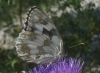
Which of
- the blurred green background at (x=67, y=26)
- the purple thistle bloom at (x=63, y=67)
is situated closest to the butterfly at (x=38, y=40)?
the purple thistle bloom at (x=63, y=67)

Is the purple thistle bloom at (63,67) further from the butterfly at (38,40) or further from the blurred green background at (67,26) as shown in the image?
the blurred green background at (67,26)

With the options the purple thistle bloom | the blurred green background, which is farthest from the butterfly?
the blurred green background

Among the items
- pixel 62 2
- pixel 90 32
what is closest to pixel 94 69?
pixel 90 32

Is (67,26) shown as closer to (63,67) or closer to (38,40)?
(38,40)

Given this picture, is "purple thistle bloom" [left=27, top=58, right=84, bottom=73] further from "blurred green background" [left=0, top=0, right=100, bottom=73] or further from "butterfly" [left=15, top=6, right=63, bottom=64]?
"blurred green background" [left=0, top=0, right=100, bottom=73]

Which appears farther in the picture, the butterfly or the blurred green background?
the blurred green background

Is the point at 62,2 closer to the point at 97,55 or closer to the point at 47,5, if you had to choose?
the point at 47,5

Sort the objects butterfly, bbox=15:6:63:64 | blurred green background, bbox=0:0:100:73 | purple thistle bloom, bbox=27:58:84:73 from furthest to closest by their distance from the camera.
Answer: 1. blurred green background, bbox=0:0:100:73
2. butterfly, bbox=15:6:63:64
3. purple thistle bloom, bbox=27:58:84:73

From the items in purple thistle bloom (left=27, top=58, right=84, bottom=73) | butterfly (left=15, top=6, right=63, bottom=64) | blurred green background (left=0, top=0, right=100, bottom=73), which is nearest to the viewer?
purple thistle bloom (left=27, top=58, right=84, bottom=73)
